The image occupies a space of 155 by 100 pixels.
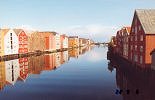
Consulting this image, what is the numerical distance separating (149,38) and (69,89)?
16.7 metres

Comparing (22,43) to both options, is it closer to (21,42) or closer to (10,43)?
(21,42)

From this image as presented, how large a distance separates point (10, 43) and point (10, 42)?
42 cm

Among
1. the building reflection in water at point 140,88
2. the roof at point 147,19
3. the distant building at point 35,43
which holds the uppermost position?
the roof at point 147,19

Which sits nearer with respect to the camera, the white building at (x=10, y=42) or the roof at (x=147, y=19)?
the roof at (x=147, y=19)

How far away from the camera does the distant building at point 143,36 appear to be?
45406mm

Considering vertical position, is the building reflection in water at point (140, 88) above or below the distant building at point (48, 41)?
below

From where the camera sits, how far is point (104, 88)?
37.3m

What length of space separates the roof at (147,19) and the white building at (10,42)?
50.0m

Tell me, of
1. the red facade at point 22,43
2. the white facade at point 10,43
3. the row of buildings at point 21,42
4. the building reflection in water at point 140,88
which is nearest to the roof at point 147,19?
the building reflection in water at point 140,88

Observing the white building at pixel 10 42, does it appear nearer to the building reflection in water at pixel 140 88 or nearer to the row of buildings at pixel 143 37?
the row of buildings at pixel 143 37

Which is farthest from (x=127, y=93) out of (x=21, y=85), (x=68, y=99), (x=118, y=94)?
(x=21, y=85)

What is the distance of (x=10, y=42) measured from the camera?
9394 centimetres

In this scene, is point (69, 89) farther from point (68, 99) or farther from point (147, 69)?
point (147, 69)

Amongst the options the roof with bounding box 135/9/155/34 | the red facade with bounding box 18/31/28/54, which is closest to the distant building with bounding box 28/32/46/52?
the red facade with bounding box 18/31/28/54
